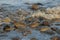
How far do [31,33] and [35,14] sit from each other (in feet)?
3.47

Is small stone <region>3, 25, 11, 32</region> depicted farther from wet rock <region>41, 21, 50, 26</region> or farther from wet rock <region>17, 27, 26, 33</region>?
wet rock <region>41, 21, 50, 26</region>

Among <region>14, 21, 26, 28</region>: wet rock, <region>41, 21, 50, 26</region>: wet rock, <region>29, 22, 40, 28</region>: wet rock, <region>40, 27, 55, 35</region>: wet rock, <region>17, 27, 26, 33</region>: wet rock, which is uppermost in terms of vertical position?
<region>14, 21, 26, 28</region>: wet rock

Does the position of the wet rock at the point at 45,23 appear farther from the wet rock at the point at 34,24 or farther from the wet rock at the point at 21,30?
the wet rock at the point at 21,30

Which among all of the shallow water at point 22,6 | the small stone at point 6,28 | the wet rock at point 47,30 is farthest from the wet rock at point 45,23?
the small stone at point 6,28

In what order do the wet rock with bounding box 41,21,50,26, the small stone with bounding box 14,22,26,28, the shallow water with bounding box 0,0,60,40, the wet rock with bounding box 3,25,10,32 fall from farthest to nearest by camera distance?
the wet rock with bounding box 41,21,50,26, the small stone with bounding box 14,22,26,28, the wet rock with bounding box 3,25,10,32, the shallow water with bounding box 0,0,60,40

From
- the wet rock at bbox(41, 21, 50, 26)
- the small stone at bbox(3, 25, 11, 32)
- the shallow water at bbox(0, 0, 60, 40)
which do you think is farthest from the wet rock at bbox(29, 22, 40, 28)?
the small stone at bbox(3, 25, 11, 32)

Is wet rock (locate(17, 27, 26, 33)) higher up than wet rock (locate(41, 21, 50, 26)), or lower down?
higher up

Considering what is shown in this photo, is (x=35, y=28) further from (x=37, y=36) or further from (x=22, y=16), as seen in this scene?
(x=22, y=16)

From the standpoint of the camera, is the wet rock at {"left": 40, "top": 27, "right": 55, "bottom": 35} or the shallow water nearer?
the shallow water

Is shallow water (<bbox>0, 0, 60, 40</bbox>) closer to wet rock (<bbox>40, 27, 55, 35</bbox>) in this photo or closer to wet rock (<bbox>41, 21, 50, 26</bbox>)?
wet rock (<bbox>40, 27, 55, 35</bbox>)

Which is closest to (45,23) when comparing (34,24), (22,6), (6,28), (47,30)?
(34,24)

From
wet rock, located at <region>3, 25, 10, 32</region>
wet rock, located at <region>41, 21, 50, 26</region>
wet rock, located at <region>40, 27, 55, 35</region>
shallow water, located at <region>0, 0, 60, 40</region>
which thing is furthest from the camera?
wet rock, located at <region>41, 21, 50, 26</region>

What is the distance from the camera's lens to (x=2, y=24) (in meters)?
4.89

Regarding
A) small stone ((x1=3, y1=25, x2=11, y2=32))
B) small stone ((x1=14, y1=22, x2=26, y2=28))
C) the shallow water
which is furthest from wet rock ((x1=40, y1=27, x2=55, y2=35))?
small stone ((x1=3, y1=25, x2=11, y2=32))
